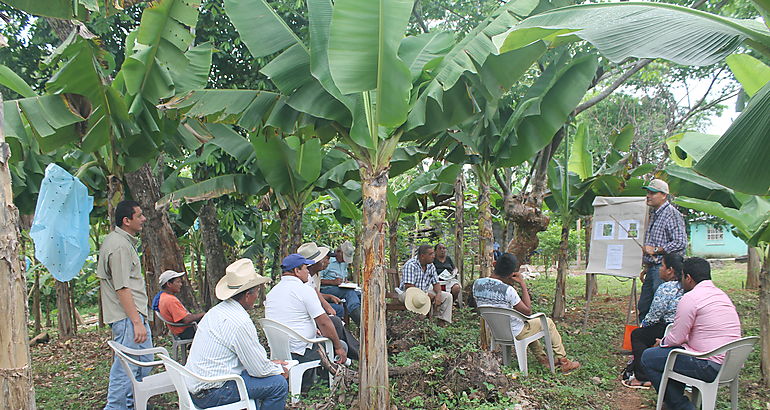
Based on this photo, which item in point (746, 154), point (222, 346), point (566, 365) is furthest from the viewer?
point (566, 365)

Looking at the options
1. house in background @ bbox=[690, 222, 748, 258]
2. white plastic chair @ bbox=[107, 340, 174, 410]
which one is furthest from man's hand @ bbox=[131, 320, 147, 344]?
house in background @ bbox=[690, 222, 748, 258]

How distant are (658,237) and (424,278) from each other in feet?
10.7

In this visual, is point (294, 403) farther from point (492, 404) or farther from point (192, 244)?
point (192, 244)

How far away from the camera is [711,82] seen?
12.2m

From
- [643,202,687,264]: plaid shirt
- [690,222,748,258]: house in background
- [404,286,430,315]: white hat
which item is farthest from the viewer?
[690,222,748,258]: house in background

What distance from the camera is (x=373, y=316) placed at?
4.43 metres

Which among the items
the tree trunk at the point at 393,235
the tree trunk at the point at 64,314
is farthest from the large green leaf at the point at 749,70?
the tree trunk at the point at 64,314

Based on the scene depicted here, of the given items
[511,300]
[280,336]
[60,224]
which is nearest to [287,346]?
[280,336]

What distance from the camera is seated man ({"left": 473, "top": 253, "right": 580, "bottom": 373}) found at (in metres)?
5.64

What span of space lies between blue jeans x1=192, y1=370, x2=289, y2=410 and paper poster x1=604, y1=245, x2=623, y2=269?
16.4 feet

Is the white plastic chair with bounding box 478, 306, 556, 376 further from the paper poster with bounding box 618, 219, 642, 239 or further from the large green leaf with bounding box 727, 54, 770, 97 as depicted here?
the large green leaf with bounding box 727, 54, 770, 97

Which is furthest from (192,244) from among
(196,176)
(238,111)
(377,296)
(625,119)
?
(625,119)

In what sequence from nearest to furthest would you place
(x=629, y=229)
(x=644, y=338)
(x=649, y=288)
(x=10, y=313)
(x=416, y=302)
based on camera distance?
(x=10, y=313), (x=644, y=338), (x=649, y=288), (x=629, y=229), (x=416, y=302)

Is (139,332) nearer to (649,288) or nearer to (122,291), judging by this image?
(122,291)
